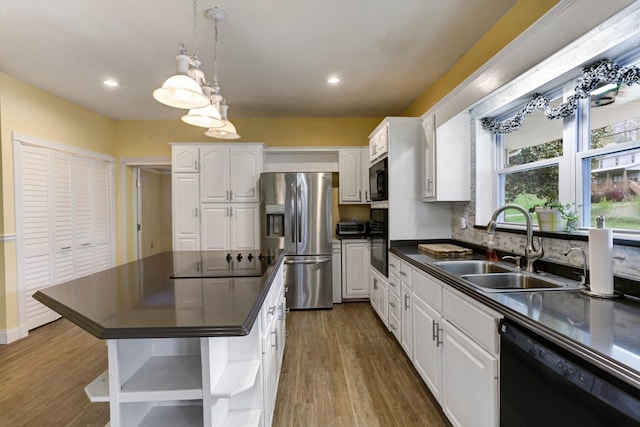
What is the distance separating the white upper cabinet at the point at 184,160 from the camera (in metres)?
4.07

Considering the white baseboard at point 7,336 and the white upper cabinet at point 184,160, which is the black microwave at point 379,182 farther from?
the white baseboard at point 7,336

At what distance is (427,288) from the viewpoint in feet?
6.73

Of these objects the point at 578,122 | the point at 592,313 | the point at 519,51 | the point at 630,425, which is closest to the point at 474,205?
the point at 578,122

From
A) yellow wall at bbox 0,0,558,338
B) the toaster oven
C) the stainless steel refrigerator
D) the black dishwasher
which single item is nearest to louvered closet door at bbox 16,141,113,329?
yellow wall at bbox 0,0,558,338

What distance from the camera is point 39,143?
11.0 ft

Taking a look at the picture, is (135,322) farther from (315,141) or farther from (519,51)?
(315,141)

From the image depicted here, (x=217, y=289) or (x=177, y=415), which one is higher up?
(x=217, y=289)

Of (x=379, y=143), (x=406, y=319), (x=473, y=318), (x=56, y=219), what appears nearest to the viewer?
(x=473, y=318)

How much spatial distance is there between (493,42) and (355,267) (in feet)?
9.24

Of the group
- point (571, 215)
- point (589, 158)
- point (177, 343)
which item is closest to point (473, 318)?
point (571, 215)

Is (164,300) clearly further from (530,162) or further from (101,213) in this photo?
(101,213)

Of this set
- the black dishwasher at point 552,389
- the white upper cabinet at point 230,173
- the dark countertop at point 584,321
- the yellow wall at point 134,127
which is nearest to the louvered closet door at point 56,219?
the yellow wall at point 134,127

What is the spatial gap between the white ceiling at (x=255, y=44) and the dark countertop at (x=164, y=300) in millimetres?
1724

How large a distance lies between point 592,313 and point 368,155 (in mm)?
3279
